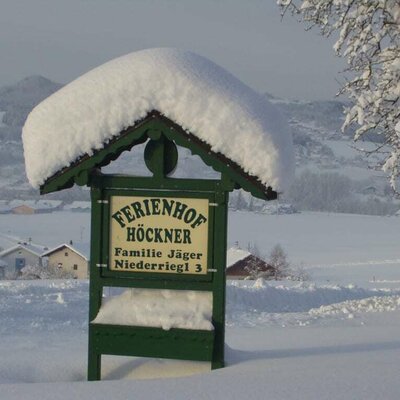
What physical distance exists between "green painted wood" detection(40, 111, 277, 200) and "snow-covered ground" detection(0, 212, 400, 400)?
1.57m

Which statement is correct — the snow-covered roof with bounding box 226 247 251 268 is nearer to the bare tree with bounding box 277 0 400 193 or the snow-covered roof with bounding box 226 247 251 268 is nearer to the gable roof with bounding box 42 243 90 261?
the gable roof with bounding box 42 243 90 261

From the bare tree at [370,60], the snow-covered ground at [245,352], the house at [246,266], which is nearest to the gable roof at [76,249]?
the house at [246,266]

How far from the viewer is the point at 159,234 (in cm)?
672

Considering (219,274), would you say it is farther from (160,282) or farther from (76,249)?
(76,249)

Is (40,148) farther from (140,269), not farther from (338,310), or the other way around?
(338,310)

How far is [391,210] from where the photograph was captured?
15912 cm

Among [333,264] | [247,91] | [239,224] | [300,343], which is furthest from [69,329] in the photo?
[239,224]

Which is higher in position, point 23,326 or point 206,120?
point 206,120

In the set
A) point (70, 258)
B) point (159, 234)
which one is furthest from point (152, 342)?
point (70, 258)

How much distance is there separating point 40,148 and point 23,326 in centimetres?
625

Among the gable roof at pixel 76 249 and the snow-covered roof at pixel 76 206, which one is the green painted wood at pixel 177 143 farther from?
the snow-covered roof at pixel 76 206

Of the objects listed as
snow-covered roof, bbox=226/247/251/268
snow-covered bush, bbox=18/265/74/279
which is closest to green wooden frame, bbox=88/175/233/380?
snow-covered bush, bbox=18/265/74/279

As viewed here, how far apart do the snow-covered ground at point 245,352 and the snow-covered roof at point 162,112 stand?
5.35 ft

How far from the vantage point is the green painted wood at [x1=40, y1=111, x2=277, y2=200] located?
641cm
